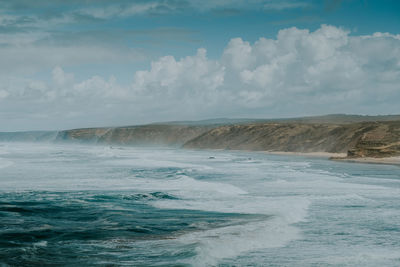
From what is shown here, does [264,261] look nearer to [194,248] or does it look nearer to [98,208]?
[194,248]

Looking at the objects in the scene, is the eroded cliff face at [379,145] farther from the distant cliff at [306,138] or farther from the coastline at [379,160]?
the coastline at [379,160]

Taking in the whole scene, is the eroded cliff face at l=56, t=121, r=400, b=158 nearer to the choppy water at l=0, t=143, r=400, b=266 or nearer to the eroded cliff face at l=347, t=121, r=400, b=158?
the eroded cliff face at l=347, t=121, r=400, b=158

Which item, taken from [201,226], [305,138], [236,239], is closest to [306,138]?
[305,138]

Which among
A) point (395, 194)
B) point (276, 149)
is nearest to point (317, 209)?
point (395, 194)

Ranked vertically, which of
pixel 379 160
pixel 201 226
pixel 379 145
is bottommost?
pixel 379 160

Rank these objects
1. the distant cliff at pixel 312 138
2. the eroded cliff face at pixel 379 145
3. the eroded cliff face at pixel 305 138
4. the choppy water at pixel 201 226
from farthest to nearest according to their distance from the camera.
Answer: the eroded cliff face at pixel 305 138 → the distant cliff at pixel 312 138 → the eroded cliff face at pixel 379 145 → the choppy water at pixel 201 226

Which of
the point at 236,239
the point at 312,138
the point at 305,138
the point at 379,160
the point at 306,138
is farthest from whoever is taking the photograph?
the point at 305,138

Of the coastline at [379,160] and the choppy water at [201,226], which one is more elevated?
the choppy water at [201,226]

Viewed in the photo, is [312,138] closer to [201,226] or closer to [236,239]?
[201,226]

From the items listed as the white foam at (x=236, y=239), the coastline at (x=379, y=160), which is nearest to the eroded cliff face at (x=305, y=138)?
the coastline at (x=379, y=160)

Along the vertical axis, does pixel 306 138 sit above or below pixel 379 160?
above

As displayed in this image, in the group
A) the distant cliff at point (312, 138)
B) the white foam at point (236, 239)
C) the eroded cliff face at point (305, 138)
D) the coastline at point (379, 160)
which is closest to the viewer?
the white foam at point (236, 239)

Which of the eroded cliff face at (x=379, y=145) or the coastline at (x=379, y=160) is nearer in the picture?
the coastline at (x=379, y=160)

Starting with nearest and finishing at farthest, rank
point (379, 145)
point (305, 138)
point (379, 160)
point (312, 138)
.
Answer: point (379, 160) → point (379, 145) → point (312, 138) → point (305, 138)
